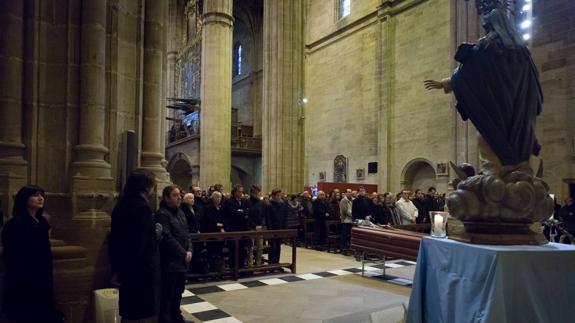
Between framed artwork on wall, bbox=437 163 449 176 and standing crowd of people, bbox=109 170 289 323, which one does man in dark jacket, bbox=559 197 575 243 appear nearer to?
framed artwork on wall, bbox=437 163 449 176

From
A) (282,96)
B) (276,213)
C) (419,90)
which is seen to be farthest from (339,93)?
(276,213)

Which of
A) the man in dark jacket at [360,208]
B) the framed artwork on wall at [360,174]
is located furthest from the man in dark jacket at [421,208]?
the framed artwork on wall at [360,174]

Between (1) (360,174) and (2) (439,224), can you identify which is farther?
(1) (360,174)

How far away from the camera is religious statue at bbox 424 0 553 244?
9.84 feet

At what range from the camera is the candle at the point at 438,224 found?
11.6 feet

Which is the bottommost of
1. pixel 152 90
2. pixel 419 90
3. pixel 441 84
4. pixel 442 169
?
pixel 442 169

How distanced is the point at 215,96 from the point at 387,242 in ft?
41.5

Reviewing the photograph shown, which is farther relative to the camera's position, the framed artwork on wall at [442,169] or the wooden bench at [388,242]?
the framed artwork on wall at [442,169]

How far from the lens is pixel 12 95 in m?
4.61

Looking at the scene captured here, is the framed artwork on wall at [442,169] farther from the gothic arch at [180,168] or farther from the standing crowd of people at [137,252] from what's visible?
the gothic arch at [180,168]

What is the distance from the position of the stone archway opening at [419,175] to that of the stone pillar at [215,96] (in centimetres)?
750

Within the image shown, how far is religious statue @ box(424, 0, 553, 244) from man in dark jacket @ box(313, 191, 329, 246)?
780 centimetres

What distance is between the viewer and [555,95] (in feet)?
41.5

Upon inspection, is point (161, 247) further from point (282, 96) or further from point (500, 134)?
point (282, 96)
